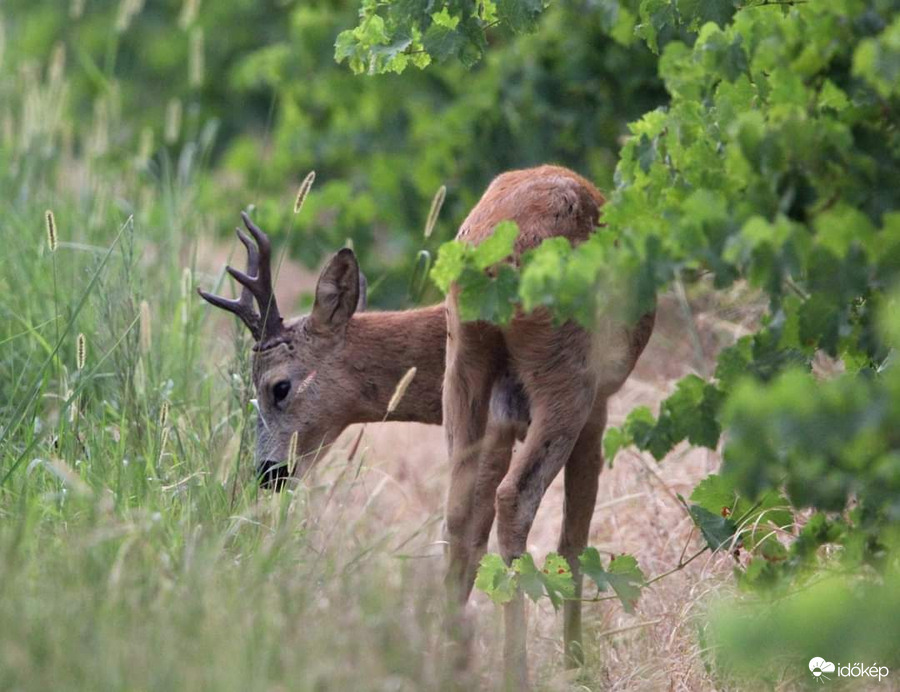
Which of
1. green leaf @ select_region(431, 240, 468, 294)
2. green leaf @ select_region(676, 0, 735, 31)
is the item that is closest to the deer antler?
green leaf @ select_region(431, 240, 468, 294)

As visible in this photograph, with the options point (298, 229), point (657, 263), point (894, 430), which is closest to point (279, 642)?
point (657, 263)

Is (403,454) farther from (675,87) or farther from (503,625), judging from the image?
(675,87)

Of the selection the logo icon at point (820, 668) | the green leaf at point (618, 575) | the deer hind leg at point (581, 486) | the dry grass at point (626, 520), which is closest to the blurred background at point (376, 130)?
the dry grass at point (626, 520)

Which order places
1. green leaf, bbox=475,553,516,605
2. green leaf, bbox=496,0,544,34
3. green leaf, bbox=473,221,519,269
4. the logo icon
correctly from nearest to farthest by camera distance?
green leaf, bbox=473,221,519,269 → the logo icon → green leaf, bbox=496,0,544,34 → green leaf, bbox=475,553,516,605

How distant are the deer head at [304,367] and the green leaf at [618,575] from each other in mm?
1823

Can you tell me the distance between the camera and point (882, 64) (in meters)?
3.35

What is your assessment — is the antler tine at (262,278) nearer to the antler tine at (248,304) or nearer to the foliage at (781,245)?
the antler tine at (248,304)

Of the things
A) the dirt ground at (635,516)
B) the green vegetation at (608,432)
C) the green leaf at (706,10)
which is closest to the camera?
the green vegetation at (608,432)

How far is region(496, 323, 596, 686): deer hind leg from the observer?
5.29m

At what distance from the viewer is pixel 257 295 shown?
6.33 m

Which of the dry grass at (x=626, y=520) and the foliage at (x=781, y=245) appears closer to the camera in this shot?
the foliage at (x=781, y=245)

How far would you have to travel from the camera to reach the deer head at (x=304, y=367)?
6.43 m

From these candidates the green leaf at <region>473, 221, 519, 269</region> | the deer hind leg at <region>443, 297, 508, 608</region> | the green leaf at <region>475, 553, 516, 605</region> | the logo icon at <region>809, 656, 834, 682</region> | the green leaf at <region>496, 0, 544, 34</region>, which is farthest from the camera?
the deer hind leg at <region>443, 297, 508, 608</region>

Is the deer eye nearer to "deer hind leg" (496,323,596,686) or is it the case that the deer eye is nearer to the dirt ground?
the dirt ground
